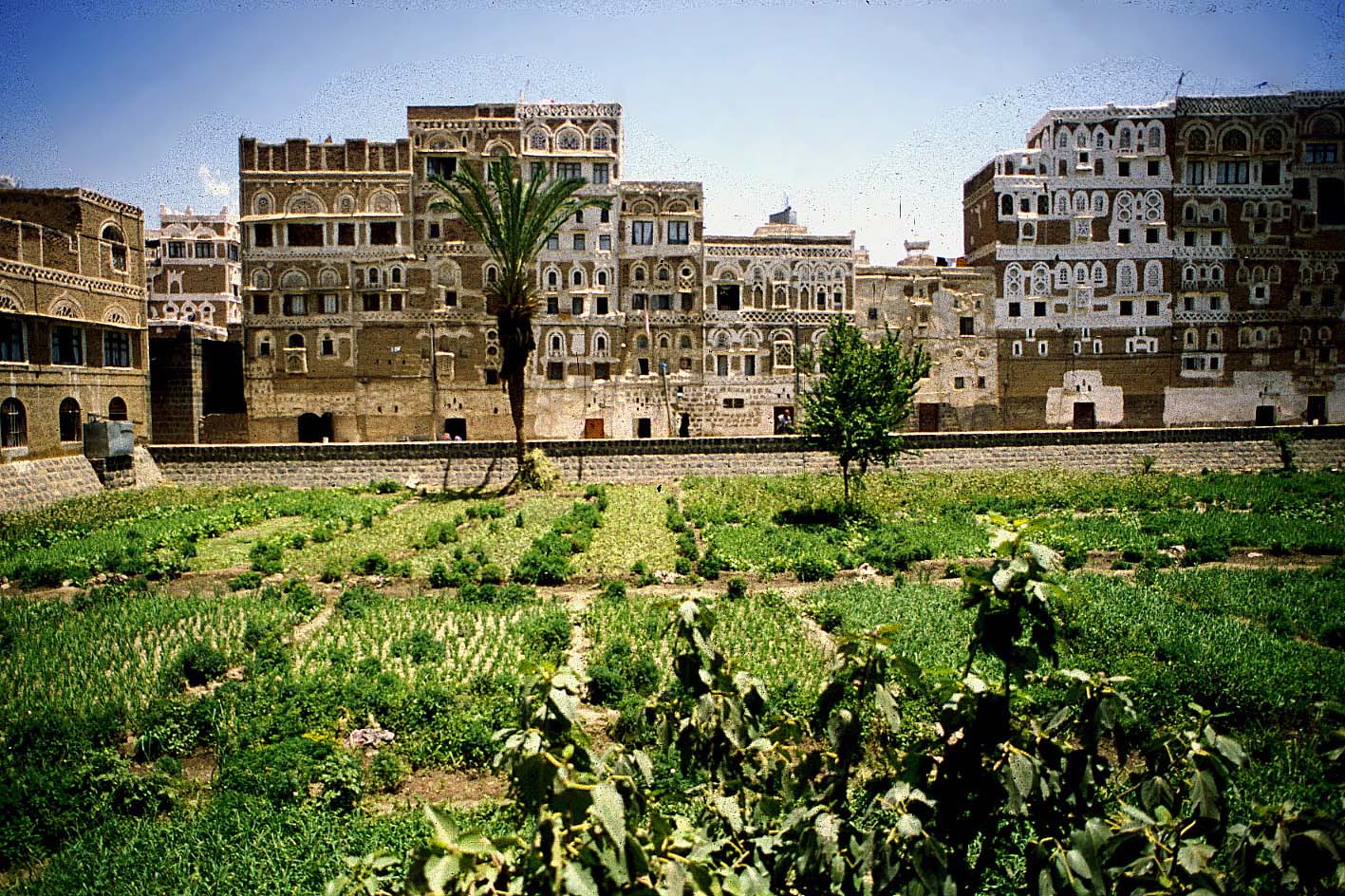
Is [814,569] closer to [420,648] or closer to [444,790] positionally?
[420,648]

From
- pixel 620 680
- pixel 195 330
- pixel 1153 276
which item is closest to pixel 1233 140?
pixel 1153 276

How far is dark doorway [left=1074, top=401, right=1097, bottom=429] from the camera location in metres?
45.7

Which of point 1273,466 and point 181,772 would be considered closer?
point 181,772

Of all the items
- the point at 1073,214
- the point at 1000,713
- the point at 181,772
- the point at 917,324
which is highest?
the point at 1073,214

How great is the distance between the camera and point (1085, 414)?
45812mm

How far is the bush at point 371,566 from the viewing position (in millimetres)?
18234

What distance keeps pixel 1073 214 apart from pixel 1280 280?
36.9ft

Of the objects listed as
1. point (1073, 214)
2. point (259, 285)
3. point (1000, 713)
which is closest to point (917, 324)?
point (1073, 214)

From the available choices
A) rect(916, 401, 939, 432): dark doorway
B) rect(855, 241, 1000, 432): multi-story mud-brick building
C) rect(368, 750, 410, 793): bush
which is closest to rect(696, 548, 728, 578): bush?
rect(368, 750, 410, 793): bush

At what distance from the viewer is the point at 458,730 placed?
975 cm

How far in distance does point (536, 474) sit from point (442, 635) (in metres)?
17.5

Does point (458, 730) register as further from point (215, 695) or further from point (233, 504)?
point (233, 504)

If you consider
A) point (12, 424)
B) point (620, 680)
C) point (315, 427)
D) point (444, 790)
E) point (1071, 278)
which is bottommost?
point (444, 790)

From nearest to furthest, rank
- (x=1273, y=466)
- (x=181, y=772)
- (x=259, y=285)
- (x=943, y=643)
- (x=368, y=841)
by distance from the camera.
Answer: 1. (x=368, y=841)
2. (x=181, y=772)
3. (x=943, y=643)
4. (x=1273, y=466)
5. (x=259, y=285)
